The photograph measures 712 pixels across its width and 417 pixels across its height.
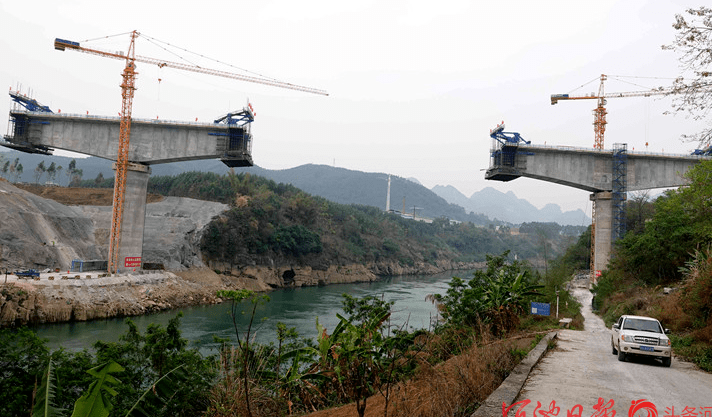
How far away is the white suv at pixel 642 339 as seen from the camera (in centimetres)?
1170

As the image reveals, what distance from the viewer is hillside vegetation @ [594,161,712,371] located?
48.9 ft

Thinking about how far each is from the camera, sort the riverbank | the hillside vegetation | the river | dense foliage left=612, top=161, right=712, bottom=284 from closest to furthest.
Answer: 1. the hillside vegetation
2. dense foliage left=612, top=161, right=712, bottom=284
3. the river
4. the riverbank

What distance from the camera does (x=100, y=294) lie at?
3303 cm

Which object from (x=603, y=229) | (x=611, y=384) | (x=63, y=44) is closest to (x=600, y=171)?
(x=603, y=229)

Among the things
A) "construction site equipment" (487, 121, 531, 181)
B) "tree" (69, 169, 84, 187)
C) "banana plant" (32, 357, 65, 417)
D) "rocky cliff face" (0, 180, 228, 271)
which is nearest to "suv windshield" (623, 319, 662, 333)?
"banana plant" (32, 357, 65, 417)

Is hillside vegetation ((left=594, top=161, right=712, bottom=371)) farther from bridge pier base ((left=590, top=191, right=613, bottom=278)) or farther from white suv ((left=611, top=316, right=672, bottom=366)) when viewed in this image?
bridge pier base ((left=590, top=191, right=613, bottom=278))

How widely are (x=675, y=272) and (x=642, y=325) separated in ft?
61.0

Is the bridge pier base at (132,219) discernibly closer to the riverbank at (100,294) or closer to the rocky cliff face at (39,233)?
the riverbank at (100,294)

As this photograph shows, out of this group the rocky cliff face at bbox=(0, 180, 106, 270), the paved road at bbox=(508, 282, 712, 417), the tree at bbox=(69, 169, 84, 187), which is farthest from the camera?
the tree at bbox=(69, 169, 84, 187)

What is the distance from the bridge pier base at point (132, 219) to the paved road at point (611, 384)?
3629cm

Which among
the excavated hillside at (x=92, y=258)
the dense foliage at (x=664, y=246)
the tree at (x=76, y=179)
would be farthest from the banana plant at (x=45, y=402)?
the tree at (x=76, y=179)

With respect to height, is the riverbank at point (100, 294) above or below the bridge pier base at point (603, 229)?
below

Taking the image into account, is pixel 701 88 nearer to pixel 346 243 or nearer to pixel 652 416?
pixel 652 416

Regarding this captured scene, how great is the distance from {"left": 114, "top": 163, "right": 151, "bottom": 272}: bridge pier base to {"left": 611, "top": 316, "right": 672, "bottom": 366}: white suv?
124ft
